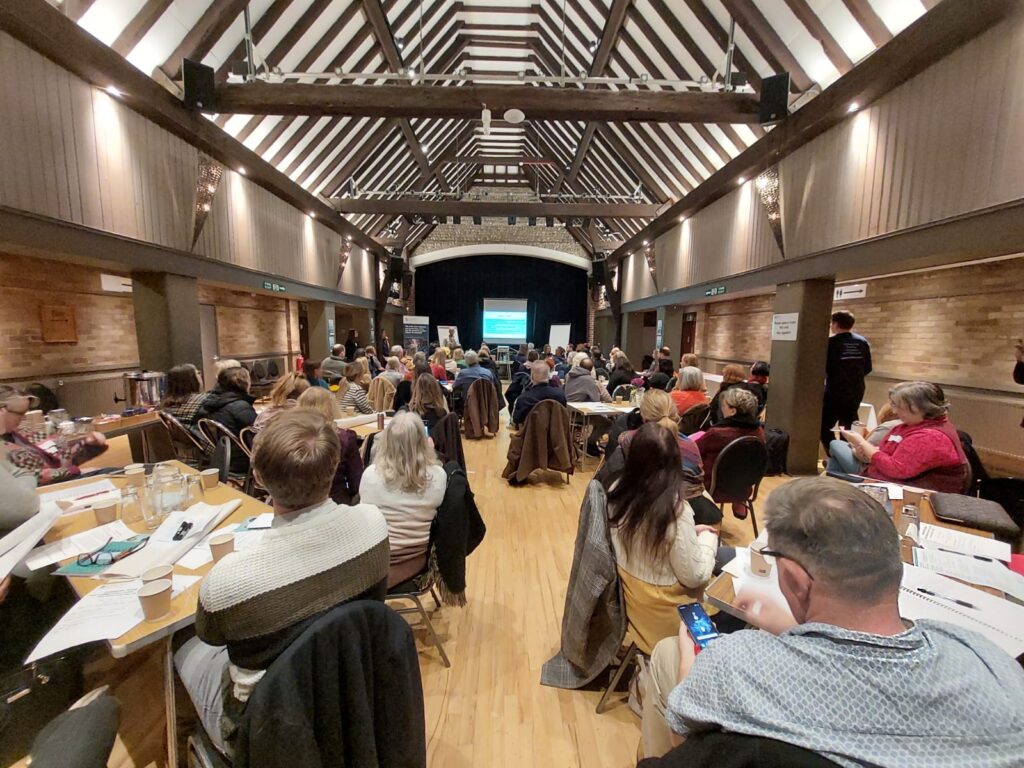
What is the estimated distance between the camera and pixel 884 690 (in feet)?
1.98

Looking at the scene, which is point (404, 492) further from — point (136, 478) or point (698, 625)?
point (136, 478)

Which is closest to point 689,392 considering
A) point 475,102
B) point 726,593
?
point 726,593

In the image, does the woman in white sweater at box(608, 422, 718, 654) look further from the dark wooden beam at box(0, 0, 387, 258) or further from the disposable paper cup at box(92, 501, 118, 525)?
the dark wooden beam at box(0, 0, 387, 258)

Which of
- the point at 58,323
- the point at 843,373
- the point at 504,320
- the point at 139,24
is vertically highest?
the point at 139,24

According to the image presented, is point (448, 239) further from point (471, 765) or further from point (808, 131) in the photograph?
point (471, 765)

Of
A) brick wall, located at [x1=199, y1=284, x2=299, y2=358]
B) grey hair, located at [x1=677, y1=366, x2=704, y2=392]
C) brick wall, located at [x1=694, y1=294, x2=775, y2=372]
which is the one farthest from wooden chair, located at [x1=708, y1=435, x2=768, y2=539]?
brick wall, located at [x1=199, y1=284, x2=299, y2=358]

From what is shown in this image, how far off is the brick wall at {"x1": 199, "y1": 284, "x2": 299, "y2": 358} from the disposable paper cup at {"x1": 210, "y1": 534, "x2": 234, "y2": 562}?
692cm

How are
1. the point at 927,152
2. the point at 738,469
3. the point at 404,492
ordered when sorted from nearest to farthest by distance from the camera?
the point at 404,492 < the point at 738,469 < the point at 927,152

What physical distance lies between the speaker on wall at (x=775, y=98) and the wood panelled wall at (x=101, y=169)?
6341 millimetres

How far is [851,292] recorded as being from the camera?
19.4 feet

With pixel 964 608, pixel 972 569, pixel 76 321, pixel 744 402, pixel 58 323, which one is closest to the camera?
pixel 964 608

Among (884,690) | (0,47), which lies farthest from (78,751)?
(0,47)

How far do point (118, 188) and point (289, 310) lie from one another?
6.14 m

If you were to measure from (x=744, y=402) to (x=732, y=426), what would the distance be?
0.67 feet
